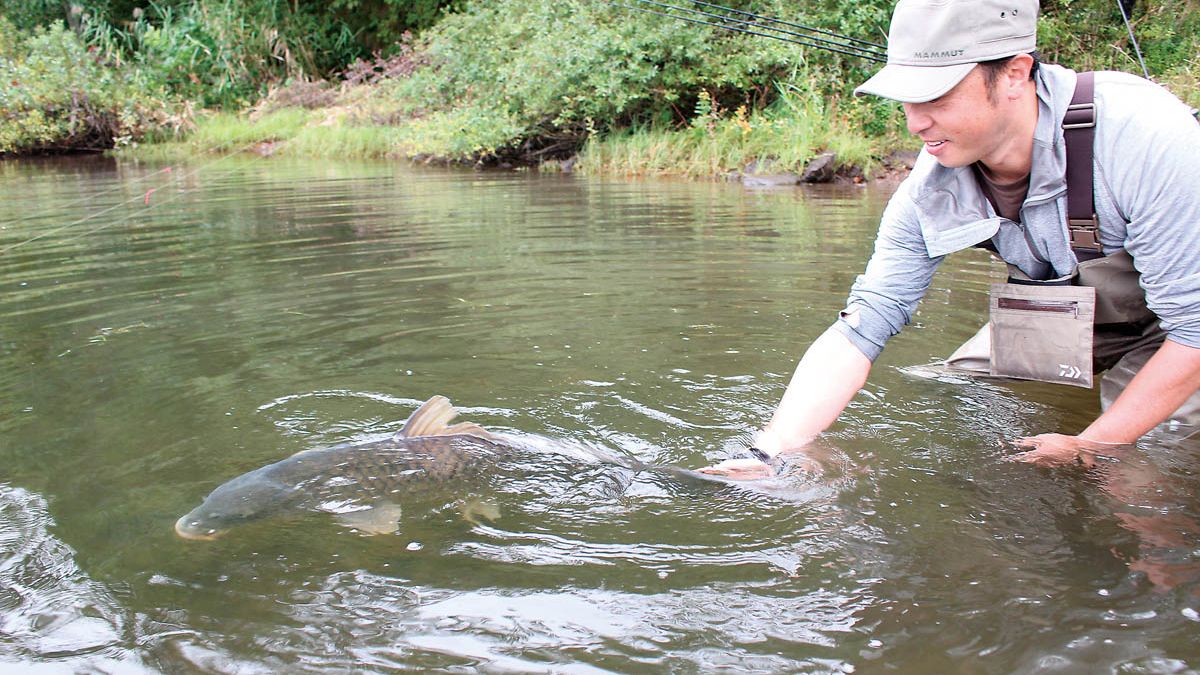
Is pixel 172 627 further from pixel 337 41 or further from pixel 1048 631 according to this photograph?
pixel 337 41

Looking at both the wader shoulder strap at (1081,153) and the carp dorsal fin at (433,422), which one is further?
the carp dorsal fin at (433,422)

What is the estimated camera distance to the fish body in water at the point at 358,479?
115 inches

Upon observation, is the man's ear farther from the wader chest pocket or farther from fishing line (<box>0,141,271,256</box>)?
fishing line (<box>0,141,271,256</box>)

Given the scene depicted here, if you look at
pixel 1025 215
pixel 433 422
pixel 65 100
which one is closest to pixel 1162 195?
pixel 1025 215

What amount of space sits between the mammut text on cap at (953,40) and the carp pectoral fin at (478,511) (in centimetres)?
172

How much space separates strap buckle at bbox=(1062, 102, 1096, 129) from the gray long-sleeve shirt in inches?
1.2

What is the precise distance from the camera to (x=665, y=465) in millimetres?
3498

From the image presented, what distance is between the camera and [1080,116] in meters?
2.77

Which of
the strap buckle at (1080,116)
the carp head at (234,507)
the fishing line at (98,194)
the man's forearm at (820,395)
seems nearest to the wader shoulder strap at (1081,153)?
the strap buckle at (1080,116)

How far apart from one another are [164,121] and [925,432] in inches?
925

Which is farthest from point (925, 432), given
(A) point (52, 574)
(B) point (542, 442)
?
(A) point (52, 574)

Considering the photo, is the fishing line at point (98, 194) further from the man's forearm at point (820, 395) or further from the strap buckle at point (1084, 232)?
the strap buckle at point (1084, 232)

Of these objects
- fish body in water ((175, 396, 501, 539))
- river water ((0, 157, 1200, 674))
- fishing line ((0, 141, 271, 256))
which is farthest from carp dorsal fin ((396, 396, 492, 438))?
fishing line ((0, 141, 271, 256))

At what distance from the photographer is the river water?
232 centimetres
